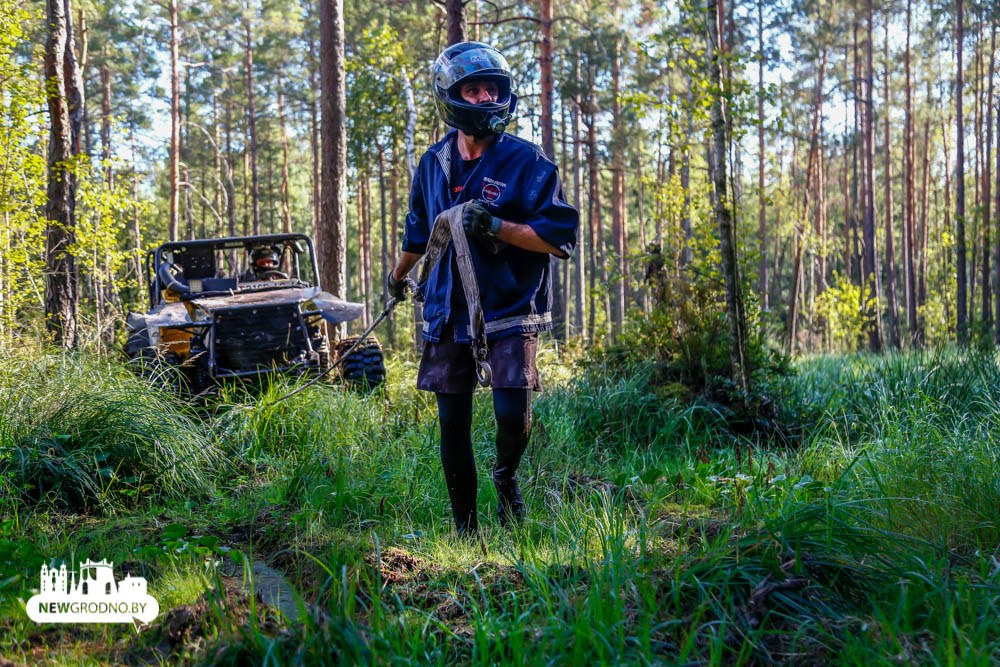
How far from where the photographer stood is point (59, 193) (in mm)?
10000

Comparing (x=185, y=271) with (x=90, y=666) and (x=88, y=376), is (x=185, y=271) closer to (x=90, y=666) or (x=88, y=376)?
(x=88, y=376)

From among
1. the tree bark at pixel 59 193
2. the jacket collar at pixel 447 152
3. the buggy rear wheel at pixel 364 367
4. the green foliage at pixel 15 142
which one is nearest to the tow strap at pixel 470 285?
the jacket collar at pixel 447 152

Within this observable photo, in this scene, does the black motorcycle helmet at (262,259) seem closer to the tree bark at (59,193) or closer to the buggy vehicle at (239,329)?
the buggy vehicle at (239,329)

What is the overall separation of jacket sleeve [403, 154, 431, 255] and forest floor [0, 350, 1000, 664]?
1224 millimetres

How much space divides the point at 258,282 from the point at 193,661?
6.93 metres

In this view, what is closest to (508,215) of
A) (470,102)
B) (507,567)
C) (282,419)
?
(470,102)

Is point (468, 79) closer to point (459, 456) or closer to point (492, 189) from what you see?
point (492, 189)

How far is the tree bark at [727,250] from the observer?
6281 millimetres

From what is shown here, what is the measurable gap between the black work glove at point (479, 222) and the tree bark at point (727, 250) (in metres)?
3.33

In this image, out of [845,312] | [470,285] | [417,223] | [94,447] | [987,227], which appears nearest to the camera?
[470,285]

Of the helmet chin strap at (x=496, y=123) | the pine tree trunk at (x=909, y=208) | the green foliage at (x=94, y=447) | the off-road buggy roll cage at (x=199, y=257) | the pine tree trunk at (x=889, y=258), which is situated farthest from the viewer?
the pine tree trunk at (x=909, y=208)

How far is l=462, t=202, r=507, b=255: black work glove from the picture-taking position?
3.36 metres

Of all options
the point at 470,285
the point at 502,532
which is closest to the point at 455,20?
the point at 470,285

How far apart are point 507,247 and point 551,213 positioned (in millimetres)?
268
